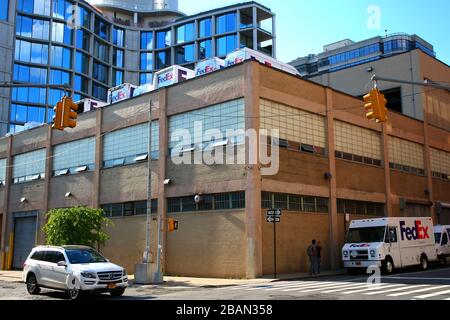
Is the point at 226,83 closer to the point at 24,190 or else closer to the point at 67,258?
the point at 67,258

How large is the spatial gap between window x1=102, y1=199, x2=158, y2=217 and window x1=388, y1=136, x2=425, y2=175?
17.0 metres

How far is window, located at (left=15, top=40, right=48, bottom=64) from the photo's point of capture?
7669cm

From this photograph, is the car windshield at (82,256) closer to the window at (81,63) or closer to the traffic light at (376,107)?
the traffic light at (376,107)

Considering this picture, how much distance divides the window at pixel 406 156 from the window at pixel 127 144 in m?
16.7

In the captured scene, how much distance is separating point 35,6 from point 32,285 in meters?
69.6

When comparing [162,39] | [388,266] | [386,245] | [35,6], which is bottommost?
[388,266]

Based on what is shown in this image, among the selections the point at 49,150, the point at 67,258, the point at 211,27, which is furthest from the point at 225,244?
the point at 211,27

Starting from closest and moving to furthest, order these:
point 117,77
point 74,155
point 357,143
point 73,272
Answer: point 73,272 → point 357,143 → point 74,155 → point 117,77

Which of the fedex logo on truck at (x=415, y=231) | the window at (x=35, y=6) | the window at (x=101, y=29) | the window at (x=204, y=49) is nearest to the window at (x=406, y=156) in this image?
the fedex logo on truck at (x=415, y=231)

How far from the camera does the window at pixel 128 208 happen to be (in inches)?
1218

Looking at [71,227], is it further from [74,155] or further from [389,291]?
[389,291]

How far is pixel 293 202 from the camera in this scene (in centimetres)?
2802

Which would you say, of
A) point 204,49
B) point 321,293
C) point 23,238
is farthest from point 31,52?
point 321,293

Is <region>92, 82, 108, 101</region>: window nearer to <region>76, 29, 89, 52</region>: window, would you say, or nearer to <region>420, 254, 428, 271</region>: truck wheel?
<region>76, 29, 89, 52</region>: window
